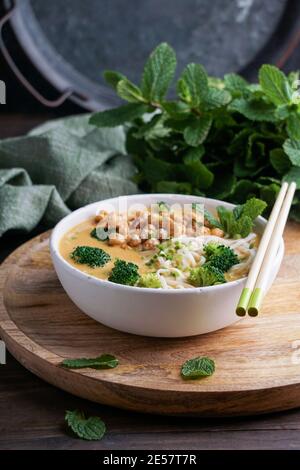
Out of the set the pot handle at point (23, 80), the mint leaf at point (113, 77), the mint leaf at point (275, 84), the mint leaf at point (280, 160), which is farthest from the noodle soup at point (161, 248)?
the pot handle at point (23, 80)

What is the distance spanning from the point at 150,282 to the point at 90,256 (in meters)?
→ 0.25

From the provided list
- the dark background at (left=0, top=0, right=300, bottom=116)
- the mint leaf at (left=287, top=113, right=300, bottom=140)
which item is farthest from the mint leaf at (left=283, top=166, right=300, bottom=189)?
the dark background at (left=0, top=0, right=300, bottom=116)

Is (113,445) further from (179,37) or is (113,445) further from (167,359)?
(179,37)

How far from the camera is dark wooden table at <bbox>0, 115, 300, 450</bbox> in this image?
1.88 meters

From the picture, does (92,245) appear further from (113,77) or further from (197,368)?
(113,77)

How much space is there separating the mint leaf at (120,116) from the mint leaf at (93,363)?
4.35 ft

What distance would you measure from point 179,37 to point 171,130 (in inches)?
64.0

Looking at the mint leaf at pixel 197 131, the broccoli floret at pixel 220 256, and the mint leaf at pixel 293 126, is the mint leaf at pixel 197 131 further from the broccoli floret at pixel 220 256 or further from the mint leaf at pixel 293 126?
the broccoli floret at pixel 220 256

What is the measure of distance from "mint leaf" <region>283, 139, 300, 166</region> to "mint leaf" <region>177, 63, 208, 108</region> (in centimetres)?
40

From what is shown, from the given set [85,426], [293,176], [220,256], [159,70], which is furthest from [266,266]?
[159,70]

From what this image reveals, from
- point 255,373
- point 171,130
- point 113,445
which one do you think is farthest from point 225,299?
point 171,130

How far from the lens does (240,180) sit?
3029 millimetres

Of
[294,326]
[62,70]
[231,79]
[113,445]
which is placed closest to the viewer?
[113,445]

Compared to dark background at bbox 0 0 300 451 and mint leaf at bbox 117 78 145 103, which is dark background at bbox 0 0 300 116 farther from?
dark background at bbox 0 0 300 451
